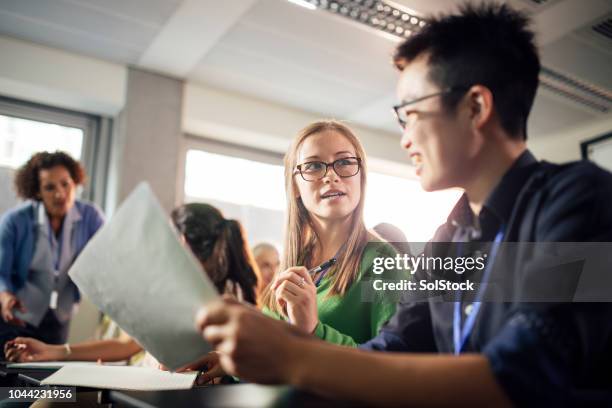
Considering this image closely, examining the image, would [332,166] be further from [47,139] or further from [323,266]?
[47,139]

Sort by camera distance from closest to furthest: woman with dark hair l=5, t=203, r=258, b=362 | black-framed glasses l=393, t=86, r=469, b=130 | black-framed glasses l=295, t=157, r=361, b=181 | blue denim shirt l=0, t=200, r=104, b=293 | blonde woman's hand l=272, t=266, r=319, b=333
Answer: black-framed glasses l=393, t=86, r=469, b=130 → blonde woman's hand l=272, t=266, r=319, b=333 → black-framed glasses l=295, t=157, r=361, b=181 → woman with dark hair l=5, t=203, r=258, b=362 → blue denim shirt l=0, t=200, r=104, b=293

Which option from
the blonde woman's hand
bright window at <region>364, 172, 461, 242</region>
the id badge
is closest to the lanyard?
the id badge

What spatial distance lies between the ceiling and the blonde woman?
198 cm

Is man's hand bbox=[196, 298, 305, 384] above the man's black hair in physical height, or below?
below

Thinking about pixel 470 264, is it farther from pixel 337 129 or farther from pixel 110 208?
pixel 110 208

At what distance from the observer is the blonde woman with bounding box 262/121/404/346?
3.76 feet

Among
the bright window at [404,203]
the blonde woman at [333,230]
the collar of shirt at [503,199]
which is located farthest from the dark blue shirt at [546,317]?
the bright window at [404,203]

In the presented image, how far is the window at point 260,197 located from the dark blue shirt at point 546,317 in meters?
3.62

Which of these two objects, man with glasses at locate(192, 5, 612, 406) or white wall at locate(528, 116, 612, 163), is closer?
man with glasses at locate(192, 5, 612, 406)

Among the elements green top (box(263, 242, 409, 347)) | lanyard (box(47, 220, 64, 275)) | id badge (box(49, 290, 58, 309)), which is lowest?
id badge (box(49, 290, 58, 309))

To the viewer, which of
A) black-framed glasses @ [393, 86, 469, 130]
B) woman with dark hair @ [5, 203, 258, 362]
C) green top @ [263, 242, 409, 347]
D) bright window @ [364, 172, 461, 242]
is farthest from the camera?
bright window @ [364, 172, 461, 242]

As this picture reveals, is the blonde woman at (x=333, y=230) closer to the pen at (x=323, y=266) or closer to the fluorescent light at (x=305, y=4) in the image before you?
the pen at (x=323, y=266)

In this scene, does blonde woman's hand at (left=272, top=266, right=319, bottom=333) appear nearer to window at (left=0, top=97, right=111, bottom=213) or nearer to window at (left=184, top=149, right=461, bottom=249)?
window at (left=0, top=97, right=111, bottom=213)

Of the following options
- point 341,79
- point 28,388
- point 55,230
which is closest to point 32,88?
point 55,230
